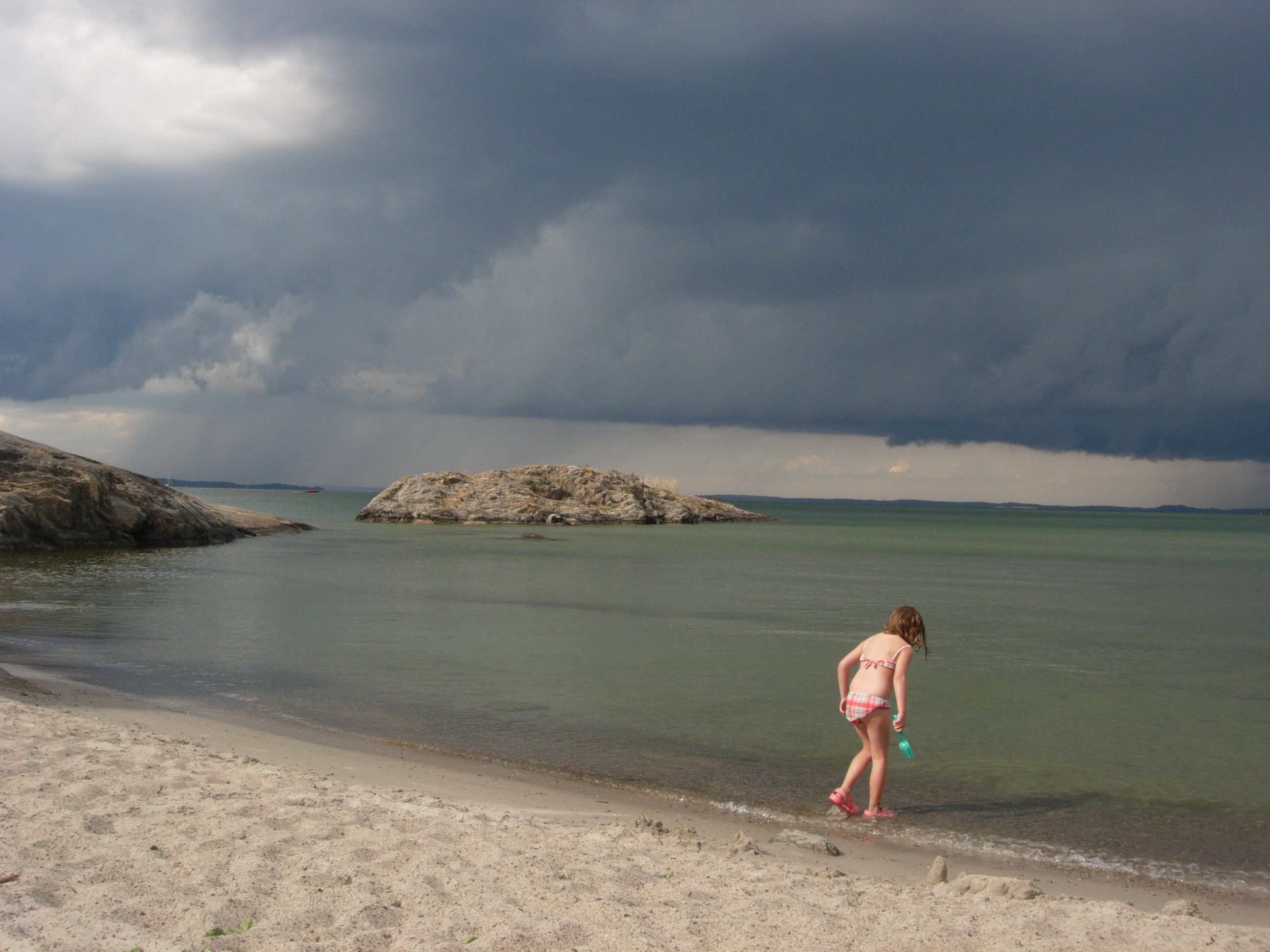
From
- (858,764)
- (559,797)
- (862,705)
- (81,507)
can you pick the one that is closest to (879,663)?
(862,705)

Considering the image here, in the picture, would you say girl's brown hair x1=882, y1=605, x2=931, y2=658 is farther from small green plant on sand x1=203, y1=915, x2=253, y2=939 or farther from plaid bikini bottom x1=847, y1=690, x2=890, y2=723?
small green plant on sand x1=203, y1=915, x2=253, y2=939

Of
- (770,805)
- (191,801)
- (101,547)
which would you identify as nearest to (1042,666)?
(770,805)

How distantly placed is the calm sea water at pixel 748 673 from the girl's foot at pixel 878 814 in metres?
0.11

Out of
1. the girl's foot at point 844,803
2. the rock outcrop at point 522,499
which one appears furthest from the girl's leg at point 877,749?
the rock outcrop at point 522,499

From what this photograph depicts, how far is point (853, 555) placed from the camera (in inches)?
1358

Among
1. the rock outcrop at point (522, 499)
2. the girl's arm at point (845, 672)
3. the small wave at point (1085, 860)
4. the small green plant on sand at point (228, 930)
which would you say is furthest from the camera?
the rock outcrop at point (522, 499)

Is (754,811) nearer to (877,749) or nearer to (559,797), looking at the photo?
(877,749)

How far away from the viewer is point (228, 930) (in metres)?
3.84

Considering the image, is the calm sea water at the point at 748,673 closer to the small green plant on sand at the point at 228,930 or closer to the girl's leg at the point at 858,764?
the girl's leg at the point at 858,764

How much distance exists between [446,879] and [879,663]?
11.5ft

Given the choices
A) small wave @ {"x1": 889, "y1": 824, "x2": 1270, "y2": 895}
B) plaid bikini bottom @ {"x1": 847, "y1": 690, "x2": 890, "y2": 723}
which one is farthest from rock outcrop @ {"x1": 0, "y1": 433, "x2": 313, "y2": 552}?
small wave @ {"x1": 889, "y1": 824, "x2": 1270, "y2": 895}

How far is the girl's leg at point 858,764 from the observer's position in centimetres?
646

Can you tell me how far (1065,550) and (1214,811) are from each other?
36.6m

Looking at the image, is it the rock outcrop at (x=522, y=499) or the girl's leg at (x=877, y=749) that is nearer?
the girl's leg at (x=877, y=749)
